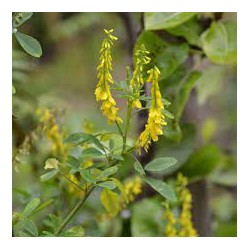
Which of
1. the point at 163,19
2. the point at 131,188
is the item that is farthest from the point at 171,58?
the point at 131,188

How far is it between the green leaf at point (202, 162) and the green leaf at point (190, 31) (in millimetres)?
203

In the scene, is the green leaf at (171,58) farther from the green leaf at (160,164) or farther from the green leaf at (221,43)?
the green leaf at (160,164)

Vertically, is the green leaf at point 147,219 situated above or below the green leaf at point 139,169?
below

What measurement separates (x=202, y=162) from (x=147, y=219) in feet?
0.50

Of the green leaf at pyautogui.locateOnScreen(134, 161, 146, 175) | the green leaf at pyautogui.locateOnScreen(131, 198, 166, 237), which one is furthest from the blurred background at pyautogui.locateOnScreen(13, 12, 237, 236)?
the green leaf at pyautogui.locateOnScreen(134, 161, 146, 175)

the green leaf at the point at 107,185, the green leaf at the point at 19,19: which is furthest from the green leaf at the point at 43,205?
the green leaf at the point at 19,19

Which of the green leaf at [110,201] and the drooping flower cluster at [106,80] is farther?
the green leaf at [110,201]

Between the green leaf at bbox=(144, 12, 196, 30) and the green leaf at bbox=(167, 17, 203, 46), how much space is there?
40 millimetres

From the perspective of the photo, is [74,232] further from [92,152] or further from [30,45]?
[30,45]

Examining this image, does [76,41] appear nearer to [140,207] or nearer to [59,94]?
[59,94]

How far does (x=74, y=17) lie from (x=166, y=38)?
29.3 inches

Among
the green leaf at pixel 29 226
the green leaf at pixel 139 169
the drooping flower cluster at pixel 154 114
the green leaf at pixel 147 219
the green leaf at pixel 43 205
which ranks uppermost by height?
the drooping flower cluster at pixel 154 114

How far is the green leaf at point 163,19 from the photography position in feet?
3.09
